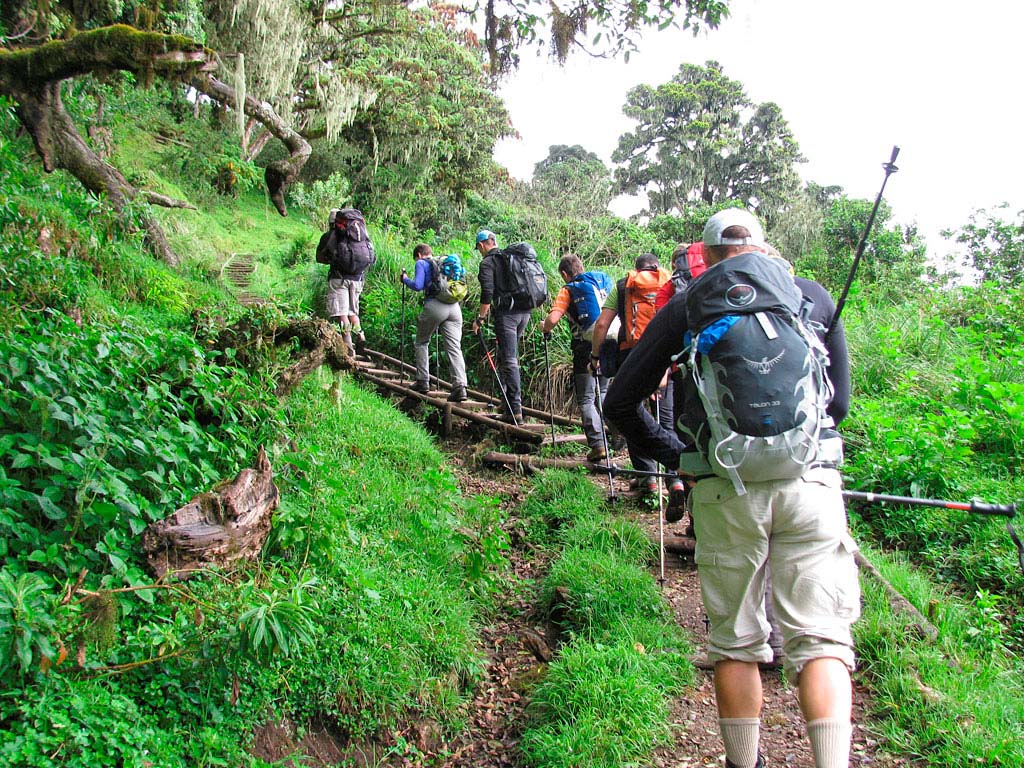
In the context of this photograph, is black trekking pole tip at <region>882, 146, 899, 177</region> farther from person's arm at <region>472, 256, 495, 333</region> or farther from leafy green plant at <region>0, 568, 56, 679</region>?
person's arm at <region>472, 256, 495, 333</region>

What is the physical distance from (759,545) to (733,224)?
119 cm

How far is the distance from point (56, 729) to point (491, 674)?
2.39 m

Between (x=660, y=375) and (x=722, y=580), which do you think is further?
(x=660, y=375)

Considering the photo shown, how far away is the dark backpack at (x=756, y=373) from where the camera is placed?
233cm

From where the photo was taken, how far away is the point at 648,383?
2.80m

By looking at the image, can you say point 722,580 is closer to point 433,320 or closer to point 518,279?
point 518,279

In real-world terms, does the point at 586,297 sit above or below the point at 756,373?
above

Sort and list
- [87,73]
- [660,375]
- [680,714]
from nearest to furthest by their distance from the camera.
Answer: [660,375]
[680,714]
[87,73]

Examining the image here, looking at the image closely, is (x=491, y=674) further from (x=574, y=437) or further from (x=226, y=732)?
(x=574, y=437)

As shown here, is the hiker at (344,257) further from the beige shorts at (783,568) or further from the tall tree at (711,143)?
the tall tree at (711,143)

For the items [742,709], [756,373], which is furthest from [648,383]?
[742,709]

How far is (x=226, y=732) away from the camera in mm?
2793

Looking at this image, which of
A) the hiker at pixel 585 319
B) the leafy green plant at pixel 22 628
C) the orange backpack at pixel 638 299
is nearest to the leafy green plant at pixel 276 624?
the leafy green plant at pixel 22 628

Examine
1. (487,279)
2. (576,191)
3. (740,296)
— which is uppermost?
(576,191)
